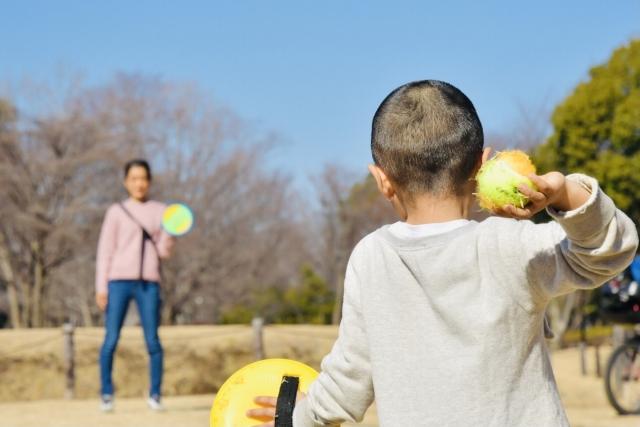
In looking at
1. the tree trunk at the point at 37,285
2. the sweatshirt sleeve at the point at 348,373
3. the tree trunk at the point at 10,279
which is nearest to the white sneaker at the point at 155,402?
the sweatshirt sleeve at the point at 348,373

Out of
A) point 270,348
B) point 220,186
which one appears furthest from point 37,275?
point 270,348

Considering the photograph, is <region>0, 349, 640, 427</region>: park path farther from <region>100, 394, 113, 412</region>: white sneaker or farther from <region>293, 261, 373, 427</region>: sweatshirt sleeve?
<region>293, 261, 373, 427</region>: sweatshirt sleeve

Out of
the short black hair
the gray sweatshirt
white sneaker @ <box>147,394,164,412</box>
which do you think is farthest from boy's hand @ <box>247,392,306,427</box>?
white sneaker @ <box>147,394,164,412</box>

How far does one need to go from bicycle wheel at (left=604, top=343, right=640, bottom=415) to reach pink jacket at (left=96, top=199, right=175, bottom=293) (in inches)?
177

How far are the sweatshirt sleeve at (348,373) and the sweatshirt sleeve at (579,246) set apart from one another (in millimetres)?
494

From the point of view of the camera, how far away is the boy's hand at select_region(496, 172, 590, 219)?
6.72 feet

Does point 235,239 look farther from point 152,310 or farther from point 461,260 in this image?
point 461,260

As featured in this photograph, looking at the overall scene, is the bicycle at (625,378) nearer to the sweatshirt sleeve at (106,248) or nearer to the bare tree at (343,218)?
the sweatshirt sleeve at (106,248)

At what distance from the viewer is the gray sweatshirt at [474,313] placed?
87.0 inches

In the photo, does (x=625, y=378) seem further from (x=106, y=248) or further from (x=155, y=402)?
(x=106, y=248)

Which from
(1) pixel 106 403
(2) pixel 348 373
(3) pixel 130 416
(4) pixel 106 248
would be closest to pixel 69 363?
(1) pixel 106 403

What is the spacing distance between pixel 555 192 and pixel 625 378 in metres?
8.63

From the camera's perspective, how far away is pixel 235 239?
3403 cm

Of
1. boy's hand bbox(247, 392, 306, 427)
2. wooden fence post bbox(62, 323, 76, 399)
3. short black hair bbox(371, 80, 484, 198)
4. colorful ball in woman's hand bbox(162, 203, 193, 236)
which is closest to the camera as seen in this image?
short black hair bbox(371, 80, 484, 198)
